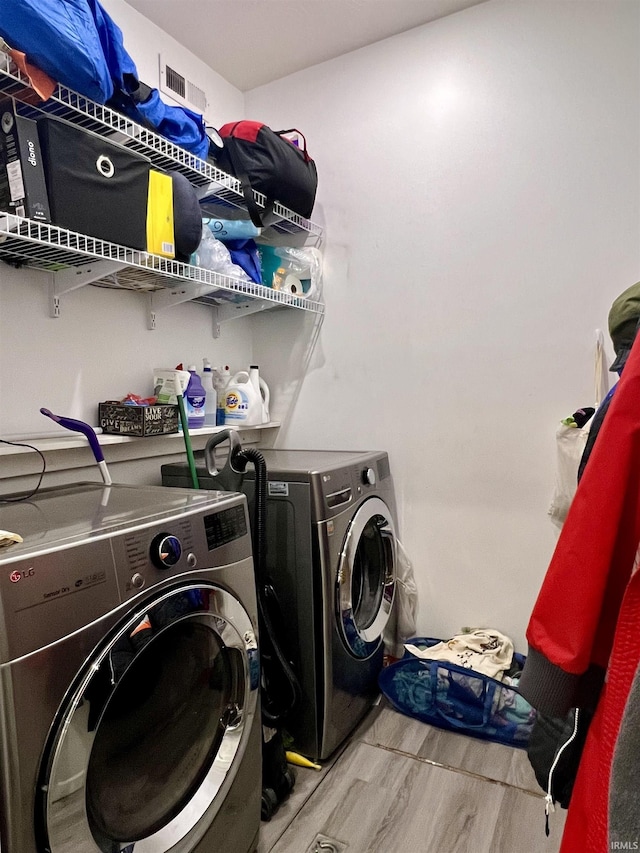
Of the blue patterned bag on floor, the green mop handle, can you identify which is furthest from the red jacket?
the green mop handle

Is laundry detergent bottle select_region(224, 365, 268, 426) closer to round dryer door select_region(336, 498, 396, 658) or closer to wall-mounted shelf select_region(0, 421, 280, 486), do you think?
wall-mounted shelf select_region(0, 421, 280, 486)

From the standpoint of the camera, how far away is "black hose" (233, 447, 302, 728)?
1646mm

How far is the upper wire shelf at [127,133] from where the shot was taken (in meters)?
1.28

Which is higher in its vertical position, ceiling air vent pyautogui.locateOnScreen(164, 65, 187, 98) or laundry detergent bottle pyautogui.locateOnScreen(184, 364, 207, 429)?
ceiling air vent pyautogui.locateOnScreen(164, 65, 187, 98)

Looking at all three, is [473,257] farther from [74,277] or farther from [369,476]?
[74,277]

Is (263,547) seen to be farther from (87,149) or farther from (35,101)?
(35,101)

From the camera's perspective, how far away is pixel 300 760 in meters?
1.76

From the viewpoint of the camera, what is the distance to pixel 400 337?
2.32 metres

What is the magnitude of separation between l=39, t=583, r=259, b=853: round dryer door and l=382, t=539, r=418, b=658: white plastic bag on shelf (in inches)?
42.8

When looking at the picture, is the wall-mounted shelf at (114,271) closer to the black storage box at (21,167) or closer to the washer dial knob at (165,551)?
the black storage box at (21,167)

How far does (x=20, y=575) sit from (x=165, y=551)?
0.29 metres

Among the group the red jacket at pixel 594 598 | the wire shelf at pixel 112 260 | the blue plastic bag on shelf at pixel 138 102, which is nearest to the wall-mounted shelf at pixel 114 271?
the wire shelf at pixel 112 260

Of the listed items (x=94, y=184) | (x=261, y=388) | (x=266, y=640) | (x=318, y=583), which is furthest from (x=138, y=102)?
(x=266, y=640)

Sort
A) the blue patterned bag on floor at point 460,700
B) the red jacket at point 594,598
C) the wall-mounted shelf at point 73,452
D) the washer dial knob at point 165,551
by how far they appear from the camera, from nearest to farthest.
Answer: the red jacket at point 594,598, the washer dial knob at point 165,551, the wall-mounted shelf at point 73,452, the blue patterned bag on floor at point 460,700
